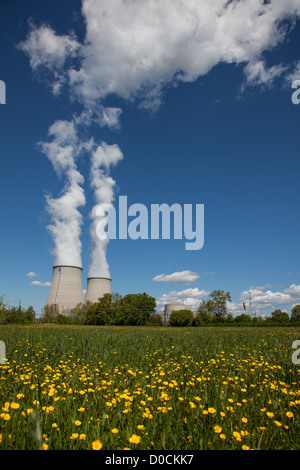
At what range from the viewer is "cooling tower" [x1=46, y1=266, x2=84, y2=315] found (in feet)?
127

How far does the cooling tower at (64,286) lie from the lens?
1528 inches

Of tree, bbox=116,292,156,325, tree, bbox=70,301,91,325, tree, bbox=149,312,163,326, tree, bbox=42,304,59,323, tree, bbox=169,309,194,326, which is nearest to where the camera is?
tree, bbox=42,304,59,323

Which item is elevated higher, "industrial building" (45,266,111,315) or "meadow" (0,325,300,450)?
"industrial building" (45,266,111,315)

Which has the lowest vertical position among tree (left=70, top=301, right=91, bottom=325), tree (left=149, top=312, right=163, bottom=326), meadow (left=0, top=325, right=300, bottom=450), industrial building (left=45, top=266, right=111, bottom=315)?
tree (left=149, top=312, right=163, bottom=326)

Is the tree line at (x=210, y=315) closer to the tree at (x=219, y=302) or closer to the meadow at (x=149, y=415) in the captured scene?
the tree at (x=219, y=302)

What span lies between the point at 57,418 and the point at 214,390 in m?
1.75

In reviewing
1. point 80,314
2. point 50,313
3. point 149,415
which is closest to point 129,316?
point 80,314

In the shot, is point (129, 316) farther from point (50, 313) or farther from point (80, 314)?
point (50, 313)

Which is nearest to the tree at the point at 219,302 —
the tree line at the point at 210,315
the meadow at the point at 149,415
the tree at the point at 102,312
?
the tree line at the point at 210,315

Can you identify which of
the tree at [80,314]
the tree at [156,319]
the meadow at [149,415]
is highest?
the meadow at [149,415]

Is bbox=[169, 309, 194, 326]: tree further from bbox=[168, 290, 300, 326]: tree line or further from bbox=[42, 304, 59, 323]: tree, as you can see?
bbox=[42, 304, 59, 323]: tree

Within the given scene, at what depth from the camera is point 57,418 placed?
7.67ft

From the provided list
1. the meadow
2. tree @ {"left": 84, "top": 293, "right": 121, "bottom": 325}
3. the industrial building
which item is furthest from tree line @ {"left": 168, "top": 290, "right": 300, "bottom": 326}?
the meadow
